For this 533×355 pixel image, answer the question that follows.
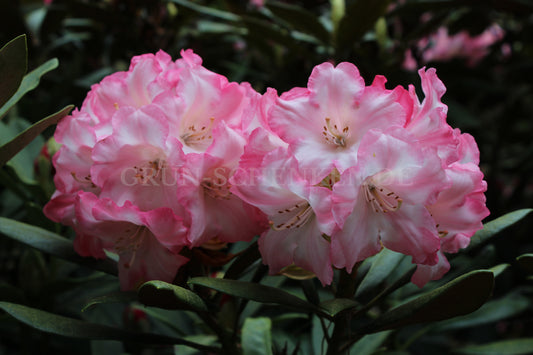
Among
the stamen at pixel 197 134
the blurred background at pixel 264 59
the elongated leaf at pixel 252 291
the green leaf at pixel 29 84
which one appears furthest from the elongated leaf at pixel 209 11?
the elongated leaf at pixel 252 291

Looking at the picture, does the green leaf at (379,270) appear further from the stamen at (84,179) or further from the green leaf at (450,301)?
the stamen at (84,179)

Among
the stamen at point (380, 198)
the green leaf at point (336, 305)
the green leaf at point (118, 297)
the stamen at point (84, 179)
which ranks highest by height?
the stamen at point (380, 198)

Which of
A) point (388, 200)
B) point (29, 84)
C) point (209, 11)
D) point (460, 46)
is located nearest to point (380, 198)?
point (388, 200)

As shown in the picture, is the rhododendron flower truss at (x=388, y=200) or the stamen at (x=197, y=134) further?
the stamen at (x=197, y=134)

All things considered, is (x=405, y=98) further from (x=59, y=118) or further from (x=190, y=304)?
(x=59, y=118)

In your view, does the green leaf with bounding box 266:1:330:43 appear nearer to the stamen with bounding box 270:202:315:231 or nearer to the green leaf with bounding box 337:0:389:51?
the green leaf with bounding box 337:0:389:51

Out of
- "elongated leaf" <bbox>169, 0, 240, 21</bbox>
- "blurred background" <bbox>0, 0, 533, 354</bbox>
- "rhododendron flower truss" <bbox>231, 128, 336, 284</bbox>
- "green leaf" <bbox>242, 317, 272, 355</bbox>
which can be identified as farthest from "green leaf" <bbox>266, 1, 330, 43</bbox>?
"green leaf" <bbox>242, 317, 272, 355</bbox>

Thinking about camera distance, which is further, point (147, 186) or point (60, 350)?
point (60, 350)

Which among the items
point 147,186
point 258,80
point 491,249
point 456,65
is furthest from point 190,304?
point 456,65
